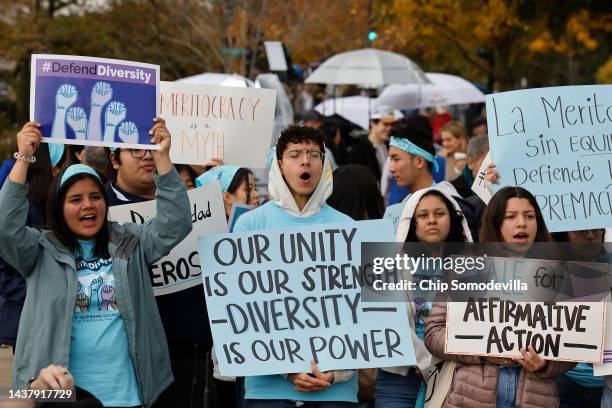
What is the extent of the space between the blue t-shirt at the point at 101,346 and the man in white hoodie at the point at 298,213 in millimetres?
692

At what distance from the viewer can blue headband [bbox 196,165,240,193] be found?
745 cm

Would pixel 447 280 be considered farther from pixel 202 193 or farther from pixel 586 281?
pixel 202 193

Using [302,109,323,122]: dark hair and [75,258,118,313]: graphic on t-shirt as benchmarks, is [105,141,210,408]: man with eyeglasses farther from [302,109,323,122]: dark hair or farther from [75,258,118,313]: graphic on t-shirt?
[302,109,323,122]: dark hair

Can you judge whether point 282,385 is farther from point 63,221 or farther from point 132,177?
point 132,177

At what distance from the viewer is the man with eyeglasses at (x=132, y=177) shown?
6.50 m

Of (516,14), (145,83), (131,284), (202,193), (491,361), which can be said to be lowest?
(491,361)

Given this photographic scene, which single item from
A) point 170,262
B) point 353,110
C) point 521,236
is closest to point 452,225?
point 521,236

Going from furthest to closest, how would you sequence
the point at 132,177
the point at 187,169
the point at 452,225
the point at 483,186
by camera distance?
the point at 187,169 → the point at 483,186 → the point at 132,177 → the point at 452,225

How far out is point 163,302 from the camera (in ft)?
21.2

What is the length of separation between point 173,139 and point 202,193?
154cm

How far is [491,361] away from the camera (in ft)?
18.6

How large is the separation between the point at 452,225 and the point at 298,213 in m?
0.85

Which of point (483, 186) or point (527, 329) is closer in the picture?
point (527, 329)

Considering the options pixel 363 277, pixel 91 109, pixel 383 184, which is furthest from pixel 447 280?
pixel 383 184
